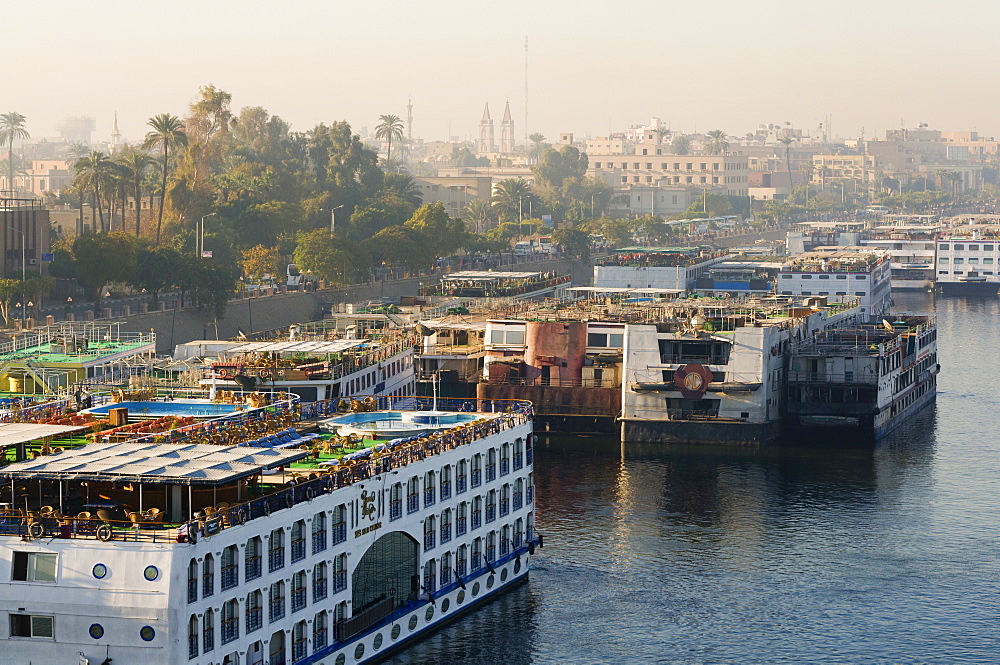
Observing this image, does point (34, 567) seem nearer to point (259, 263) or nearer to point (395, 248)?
point (259, 263)

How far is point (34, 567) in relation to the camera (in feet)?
121

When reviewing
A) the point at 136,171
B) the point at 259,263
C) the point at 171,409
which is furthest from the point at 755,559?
the point at 136,171

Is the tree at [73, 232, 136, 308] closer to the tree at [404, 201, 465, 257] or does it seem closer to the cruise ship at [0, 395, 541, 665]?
the tree at [404, 201, 465, 257]

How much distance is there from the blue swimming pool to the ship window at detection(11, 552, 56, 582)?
14080 mm

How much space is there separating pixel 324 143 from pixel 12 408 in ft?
487

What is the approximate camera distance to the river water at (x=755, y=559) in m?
49.0

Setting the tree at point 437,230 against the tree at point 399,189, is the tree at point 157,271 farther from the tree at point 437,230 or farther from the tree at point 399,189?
the tree at point 399,189

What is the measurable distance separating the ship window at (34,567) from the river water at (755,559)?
11.8m

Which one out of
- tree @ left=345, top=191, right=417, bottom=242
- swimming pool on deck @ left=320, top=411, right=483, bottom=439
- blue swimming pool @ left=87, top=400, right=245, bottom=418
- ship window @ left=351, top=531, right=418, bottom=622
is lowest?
ship window @ left=351, top=531, right=418, bottom=622

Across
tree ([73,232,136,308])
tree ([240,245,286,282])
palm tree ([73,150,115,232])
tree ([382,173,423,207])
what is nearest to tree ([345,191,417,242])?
tree ([382,173,423,207])

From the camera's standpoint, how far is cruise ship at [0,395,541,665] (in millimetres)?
36406

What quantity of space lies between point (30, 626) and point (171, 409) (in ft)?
52.2

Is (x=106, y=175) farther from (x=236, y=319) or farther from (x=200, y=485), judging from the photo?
(x=200, y=485)

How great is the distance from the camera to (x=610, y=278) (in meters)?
139
